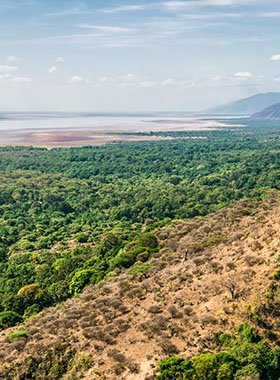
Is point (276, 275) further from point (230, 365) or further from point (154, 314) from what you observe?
Result: point (154, 314)

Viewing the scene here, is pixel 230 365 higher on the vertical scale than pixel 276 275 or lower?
lower

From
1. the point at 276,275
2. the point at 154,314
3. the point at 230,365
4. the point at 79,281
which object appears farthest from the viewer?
the point at 79,281

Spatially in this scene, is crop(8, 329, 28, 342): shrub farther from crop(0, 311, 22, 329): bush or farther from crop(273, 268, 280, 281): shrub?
crop(273, 268, 280, 281): shrub

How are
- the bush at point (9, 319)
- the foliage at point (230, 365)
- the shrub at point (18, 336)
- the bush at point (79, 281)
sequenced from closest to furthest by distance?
the foliage at point (230, 365) < the shrub at point (18, 336) < the bush at point (9, 319) < the bush at point (79, 281)

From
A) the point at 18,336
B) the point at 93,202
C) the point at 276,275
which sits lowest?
the point at 93,202

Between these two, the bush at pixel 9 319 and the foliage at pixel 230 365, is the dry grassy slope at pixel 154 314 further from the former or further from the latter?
the bush at pixel 9 319

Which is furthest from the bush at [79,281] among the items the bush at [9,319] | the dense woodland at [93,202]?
the bush at [9,319]

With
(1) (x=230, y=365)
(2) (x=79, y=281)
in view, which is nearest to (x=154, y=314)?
(1) (x=230, y=365)

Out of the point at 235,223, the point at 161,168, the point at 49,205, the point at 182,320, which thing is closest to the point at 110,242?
the point at 235,223
